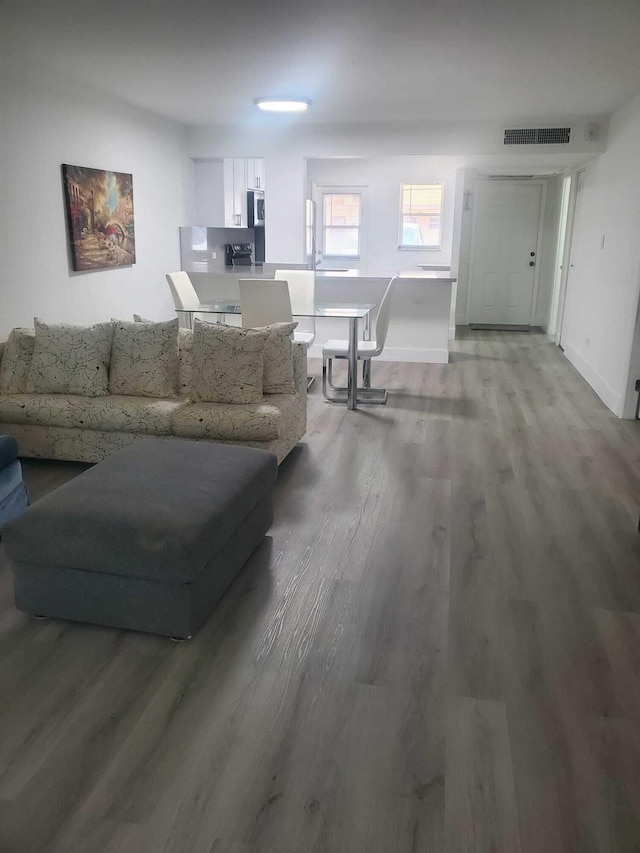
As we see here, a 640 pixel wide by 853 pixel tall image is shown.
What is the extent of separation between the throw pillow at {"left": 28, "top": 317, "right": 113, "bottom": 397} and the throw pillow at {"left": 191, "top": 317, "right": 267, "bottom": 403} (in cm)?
68

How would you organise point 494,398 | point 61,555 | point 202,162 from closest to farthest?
point 61,555, point 494,398, point 202,162

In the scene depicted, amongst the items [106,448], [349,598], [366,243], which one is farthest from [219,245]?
[349,598]

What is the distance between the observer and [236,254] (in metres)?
7.88

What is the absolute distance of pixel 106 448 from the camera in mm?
4055

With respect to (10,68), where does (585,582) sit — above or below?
below

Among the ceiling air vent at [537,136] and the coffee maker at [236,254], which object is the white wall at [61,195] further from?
the ceiling air vent at [537,136]

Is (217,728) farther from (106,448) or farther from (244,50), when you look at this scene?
(244,50)

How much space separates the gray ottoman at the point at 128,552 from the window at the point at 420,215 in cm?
785

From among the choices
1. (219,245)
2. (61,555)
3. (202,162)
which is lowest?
(61,555)

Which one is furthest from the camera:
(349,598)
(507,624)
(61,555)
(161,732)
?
(349,598)

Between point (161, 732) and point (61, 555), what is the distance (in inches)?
28.8

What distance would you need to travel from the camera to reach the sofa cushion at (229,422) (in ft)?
12.4

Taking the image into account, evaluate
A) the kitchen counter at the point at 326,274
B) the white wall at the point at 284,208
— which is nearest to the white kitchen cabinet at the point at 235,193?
the kitchen counter at the point at 326,274

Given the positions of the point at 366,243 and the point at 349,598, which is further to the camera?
the point at 366,243
